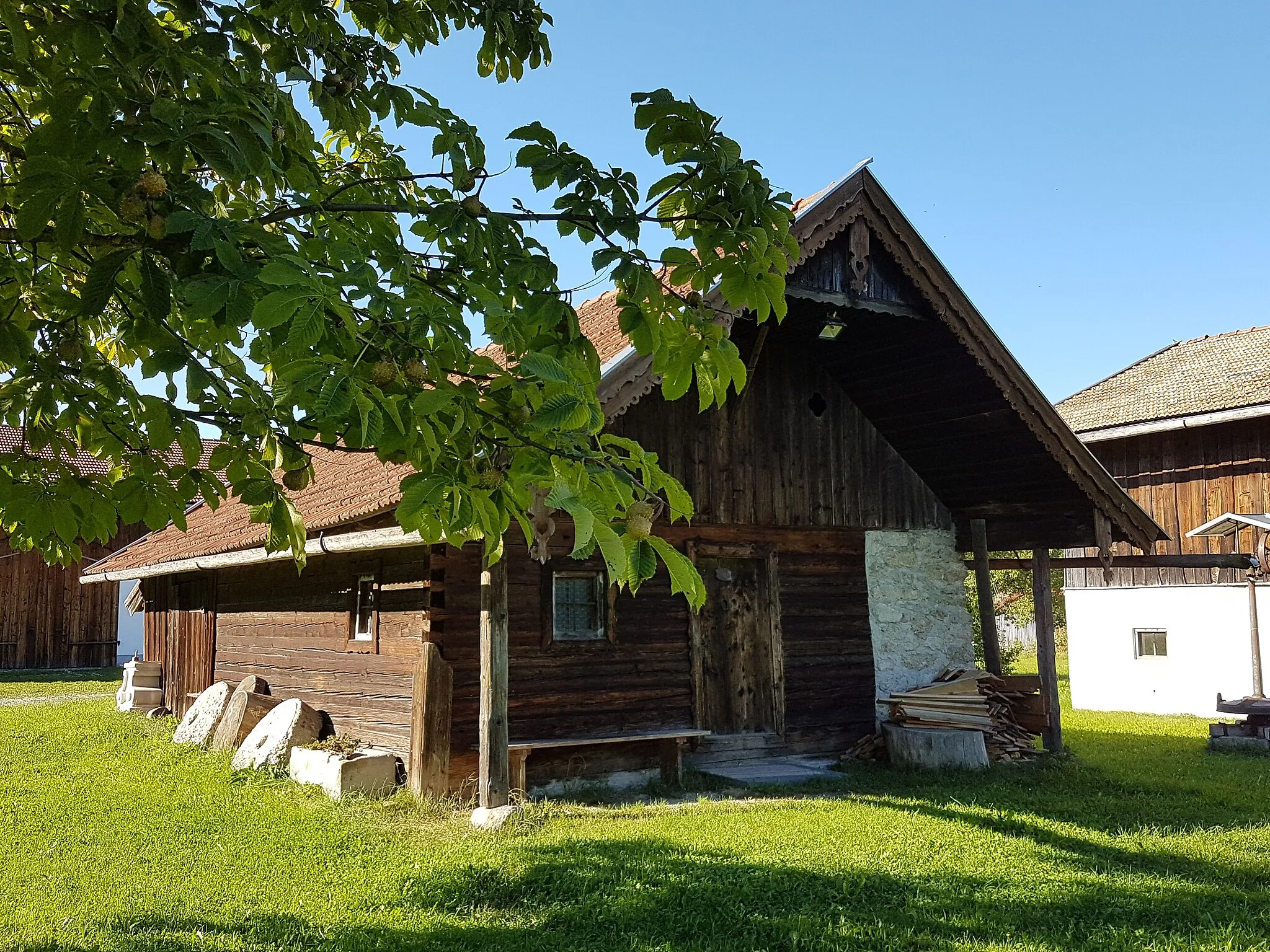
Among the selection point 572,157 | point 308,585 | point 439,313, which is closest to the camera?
point 439,313

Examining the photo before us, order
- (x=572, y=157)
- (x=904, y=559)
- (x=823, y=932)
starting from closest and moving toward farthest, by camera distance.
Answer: (x=572, y=157)
(x=823, y=932)
(x=904, y=559)

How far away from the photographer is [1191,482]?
18266mm

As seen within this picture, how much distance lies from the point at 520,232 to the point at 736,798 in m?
7.24

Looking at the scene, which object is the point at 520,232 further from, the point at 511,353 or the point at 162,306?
the point at 162,306

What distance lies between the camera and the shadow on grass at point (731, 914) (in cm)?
559

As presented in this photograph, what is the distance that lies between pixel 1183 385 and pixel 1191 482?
6.79 feet

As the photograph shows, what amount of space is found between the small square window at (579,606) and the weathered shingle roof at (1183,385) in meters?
11.2

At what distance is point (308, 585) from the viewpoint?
11969mm

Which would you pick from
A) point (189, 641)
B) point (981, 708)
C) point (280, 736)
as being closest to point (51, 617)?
point (189, 641)

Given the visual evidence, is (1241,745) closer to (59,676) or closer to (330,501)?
(330,501)

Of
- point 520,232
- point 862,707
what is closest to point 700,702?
point 862,707

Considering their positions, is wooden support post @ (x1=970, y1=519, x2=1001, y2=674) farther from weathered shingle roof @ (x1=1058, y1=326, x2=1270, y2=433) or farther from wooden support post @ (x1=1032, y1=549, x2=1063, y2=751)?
weathered shingle roof @ (x1=1058, y1=326, x2=1270, y2=433)

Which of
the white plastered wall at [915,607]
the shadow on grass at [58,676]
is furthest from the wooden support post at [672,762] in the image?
the shadow on grass at [58,676]

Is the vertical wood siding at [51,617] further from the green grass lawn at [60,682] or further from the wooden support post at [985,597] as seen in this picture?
the wooden support post at [985,597]
